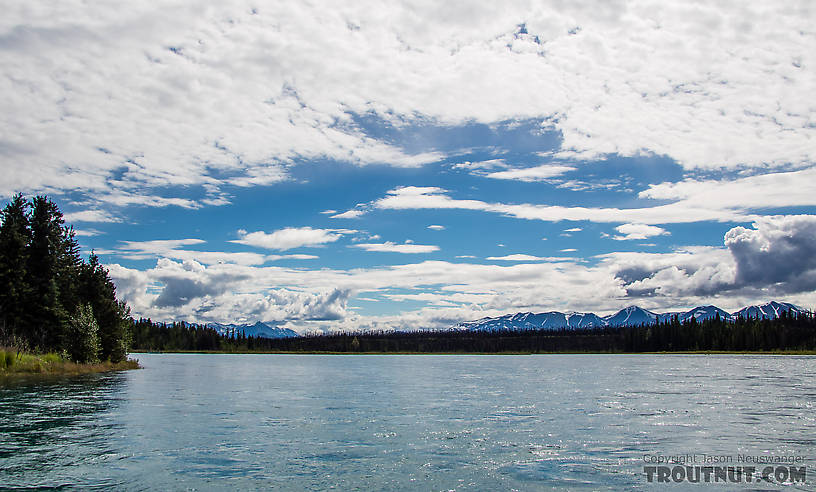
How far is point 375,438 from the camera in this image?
30297 mm

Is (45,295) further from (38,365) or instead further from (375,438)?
(375,438)

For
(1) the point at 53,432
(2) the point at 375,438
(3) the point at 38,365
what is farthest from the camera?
(3) the point at 38,365

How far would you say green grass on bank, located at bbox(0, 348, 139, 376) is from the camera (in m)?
62.3

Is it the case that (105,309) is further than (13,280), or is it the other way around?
(105,309)

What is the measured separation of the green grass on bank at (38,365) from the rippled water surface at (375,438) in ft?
42.4

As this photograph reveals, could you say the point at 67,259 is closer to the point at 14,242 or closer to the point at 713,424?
the point at 14,242

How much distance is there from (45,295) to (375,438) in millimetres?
67201

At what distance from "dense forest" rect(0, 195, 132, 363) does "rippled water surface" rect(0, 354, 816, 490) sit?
84.2ft

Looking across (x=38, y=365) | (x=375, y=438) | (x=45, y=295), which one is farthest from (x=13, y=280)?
(x=375, y=438)

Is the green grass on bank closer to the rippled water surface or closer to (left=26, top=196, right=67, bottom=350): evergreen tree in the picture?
(left=26, top=196, right=67, bottom=350): evergreen tree

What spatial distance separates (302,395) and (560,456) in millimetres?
33882

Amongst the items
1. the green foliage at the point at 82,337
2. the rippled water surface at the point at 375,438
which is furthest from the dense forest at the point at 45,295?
the rippled water surface at the point at 375,438

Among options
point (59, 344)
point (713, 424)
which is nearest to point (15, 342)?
point (59, 344)

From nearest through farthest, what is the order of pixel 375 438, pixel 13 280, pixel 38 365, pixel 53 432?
pixel 53 432, pixel 375 438, pixel 38 365, pixel 13 280
